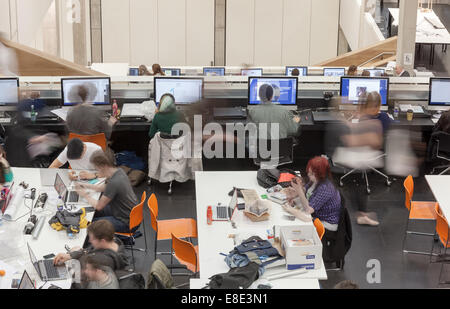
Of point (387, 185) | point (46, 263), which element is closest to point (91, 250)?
point (46, 263)

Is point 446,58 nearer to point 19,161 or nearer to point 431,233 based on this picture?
point 431,233

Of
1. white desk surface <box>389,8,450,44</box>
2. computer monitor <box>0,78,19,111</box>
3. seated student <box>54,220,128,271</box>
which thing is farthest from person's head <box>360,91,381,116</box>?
white desk surface <box>389,8,450,44</box>

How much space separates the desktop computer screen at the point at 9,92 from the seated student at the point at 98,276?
4497 millimetres

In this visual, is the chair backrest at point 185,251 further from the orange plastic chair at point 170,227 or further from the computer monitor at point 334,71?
the computer monitor at point 334,71

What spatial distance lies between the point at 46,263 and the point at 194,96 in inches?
161

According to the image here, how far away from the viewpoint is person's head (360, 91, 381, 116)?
7.24 metres

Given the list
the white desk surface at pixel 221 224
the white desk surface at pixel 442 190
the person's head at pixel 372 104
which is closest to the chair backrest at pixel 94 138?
the white desk surface at pixel 221 224

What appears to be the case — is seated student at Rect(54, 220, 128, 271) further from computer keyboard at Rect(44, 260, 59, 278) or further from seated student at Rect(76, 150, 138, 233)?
seated student at Rect(76, 150, 138, 233)

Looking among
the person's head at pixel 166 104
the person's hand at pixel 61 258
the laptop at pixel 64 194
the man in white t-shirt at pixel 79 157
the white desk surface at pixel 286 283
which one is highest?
the person's head at pixel 166 104

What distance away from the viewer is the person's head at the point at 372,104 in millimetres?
7243

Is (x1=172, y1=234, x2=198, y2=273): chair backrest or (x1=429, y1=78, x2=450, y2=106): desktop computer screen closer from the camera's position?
(x1=172, y1=234, x2=198, y2=273): chair backrest

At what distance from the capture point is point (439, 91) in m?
8.01

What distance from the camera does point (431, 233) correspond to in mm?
6297

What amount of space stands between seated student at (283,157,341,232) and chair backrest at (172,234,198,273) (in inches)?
37.2
